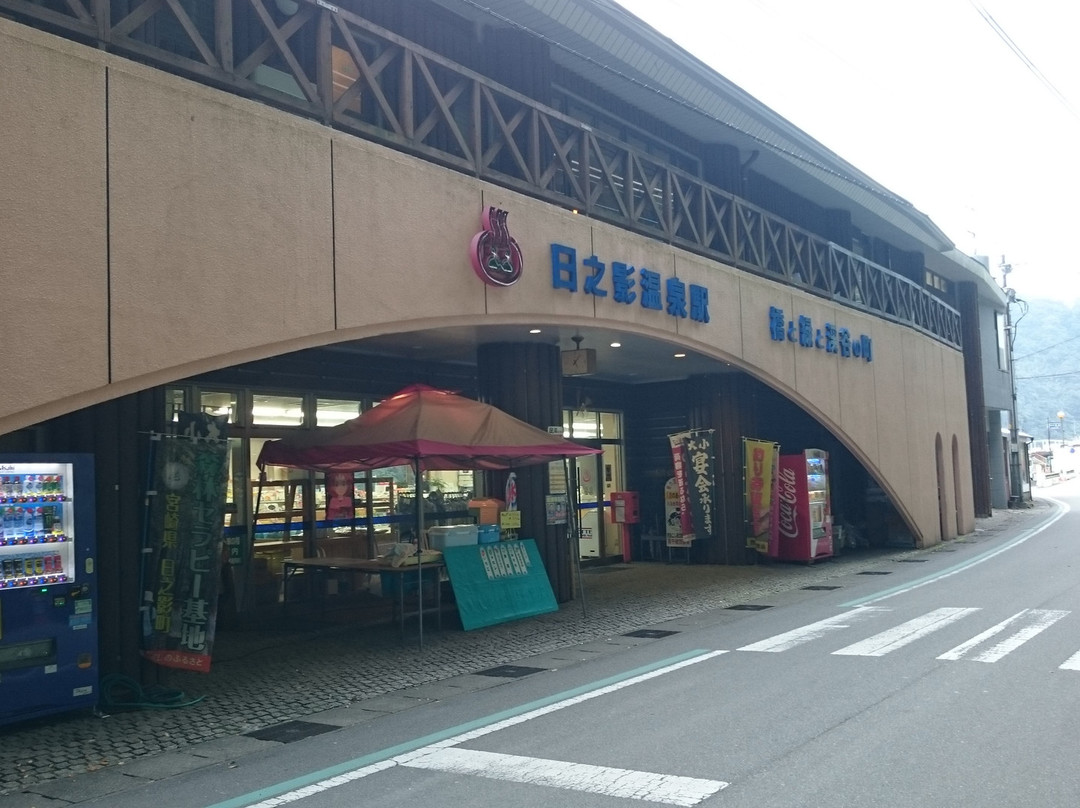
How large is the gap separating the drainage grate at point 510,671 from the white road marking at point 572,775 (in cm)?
254

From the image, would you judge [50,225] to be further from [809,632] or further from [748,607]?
[748,607]

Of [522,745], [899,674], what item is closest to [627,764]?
[522,745]

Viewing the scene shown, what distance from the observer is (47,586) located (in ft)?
22.9

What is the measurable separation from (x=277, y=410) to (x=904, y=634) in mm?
7985

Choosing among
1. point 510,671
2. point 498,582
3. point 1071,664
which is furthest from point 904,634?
point 498,582

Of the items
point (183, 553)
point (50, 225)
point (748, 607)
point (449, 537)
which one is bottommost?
point (748, 607)

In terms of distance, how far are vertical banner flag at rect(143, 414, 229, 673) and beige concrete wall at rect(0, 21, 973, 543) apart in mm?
1474

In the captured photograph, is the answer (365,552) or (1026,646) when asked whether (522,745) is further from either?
(365,552)

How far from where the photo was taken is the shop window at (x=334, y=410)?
41.9ft

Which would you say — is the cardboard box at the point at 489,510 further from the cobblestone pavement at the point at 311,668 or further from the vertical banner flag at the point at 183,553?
the vertical banner flag at the point at 183,553

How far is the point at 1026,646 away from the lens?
29.6 ft

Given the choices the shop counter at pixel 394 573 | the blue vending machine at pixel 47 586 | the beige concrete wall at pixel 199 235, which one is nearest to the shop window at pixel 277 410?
the shop counter at pixel 394 573

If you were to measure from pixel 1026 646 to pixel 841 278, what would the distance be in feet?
37.0

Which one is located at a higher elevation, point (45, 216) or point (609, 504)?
point (45, 216)
